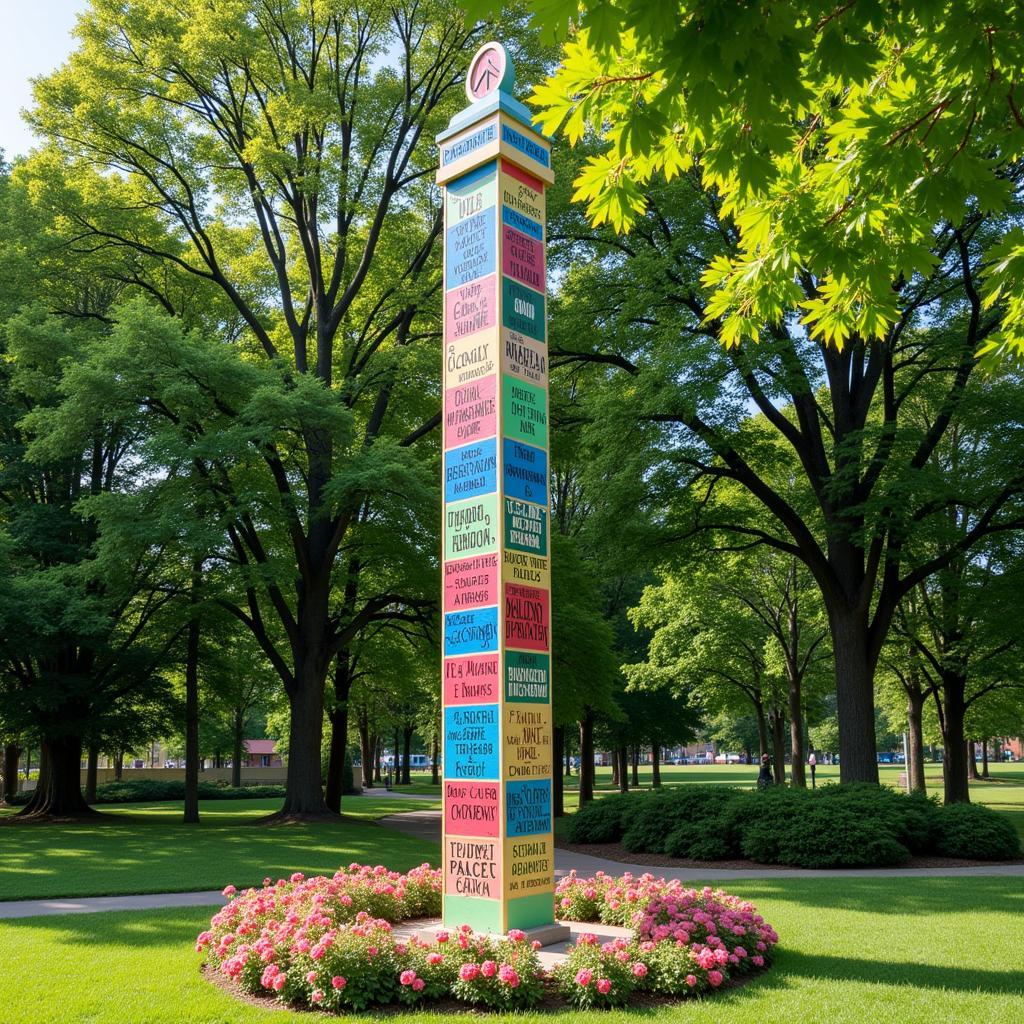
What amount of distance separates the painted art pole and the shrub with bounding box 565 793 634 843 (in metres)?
12.5

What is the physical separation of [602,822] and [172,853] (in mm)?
8984

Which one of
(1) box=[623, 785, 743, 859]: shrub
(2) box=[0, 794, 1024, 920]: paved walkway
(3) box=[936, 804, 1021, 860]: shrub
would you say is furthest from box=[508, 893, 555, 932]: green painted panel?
(3) box=[936, 804, 1021, 860]: shrub

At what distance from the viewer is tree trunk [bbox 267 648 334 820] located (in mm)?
26156

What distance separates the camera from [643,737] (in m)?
45.2

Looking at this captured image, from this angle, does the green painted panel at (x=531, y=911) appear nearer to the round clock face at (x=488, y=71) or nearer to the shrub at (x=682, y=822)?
the round clock face at (x=488, y=71)

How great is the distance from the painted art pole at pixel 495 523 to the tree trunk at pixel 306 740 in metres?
17.4

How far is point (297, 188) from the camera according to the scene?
86.2 feet

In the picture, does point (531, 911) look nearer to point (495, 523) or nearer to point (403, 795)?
point (495, 523)

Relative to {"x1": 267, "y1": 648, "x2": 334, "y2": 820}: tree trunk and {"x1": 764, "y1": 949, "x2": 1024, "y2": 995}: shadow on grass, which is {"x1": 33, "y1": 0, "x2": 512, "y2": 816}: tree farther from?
{"x1": 764, "y1": 949, "x2": 1024, "y2": 995}: shadow on grass

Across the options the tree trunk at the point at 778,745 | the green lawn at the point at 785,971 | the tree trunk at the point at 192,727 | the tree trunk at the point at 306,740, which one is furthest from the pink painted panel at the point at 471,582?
the tree trunk at the point at 778,745

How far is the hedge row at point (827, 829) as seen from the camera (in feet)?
55.2

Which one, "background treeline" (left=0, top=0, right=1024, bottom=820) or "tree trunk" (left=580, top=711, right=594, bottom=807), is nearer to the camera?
"background treeline" (left=0, top=0, right=1024, bottom=820)

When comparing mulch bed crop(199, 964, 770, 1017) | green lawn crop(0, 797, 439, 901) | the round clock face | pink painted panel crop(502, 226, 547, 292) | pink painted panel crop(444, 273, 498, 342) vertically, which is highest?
the round clock face

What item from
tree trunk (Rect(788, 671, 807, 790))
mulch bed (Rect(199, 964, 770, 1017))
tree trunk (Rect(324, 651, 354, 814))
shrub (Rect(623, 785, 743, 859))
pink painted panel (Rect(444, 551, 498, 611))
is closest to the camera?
mulch bed (Rect(199, 964, 770, 1017))
